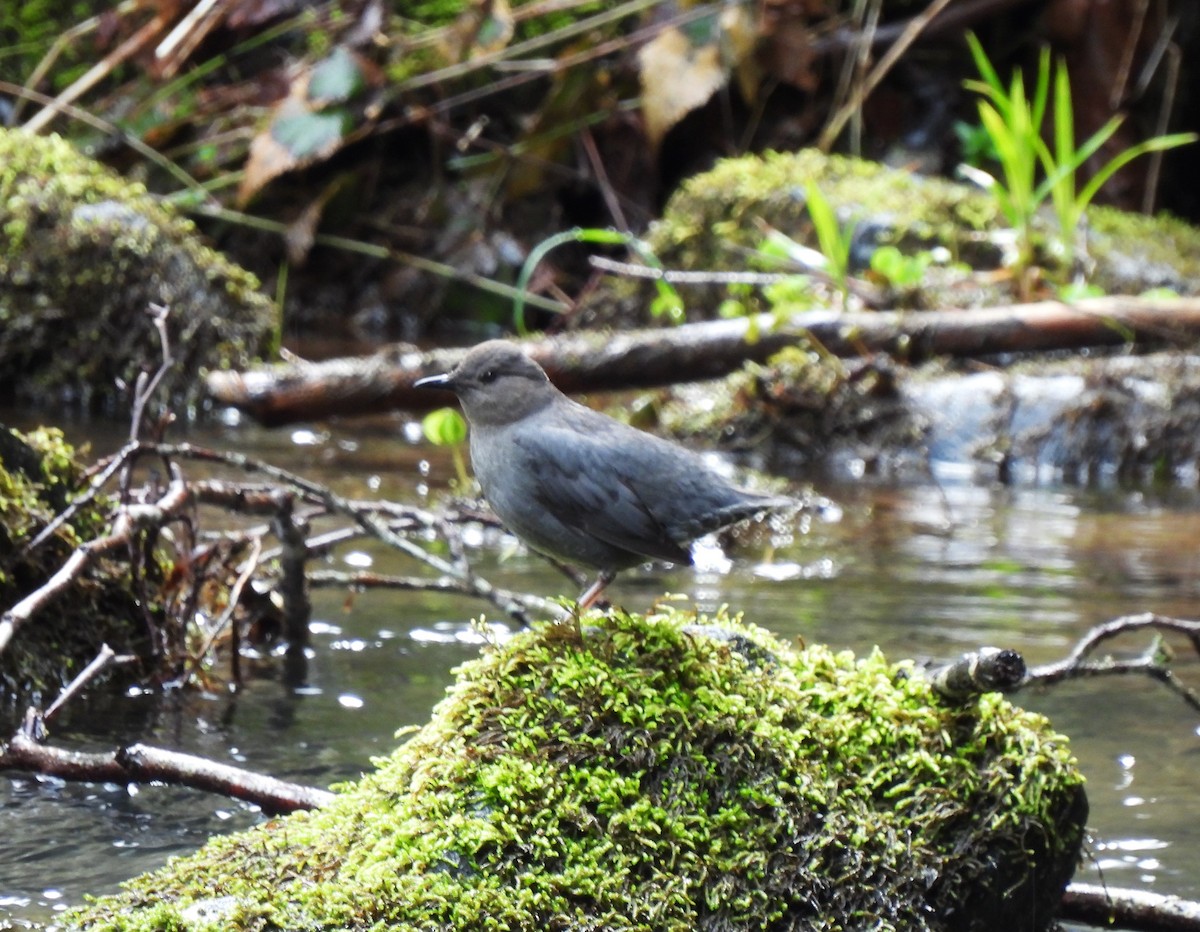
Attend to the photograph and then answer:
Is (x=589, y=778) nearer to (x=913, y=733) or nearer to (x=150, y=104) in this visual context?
(x=913, y=733)

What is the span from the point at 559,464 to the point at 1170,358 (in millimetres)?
6205

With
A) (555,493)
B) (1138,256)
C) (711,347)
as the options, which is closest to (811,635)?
(555,493)

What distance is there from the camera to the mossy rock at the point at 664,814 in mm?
2430

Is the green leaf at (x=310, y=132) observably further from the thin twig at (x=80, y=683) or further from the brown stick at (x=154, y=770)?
the brown stick at (x=154, y=770)

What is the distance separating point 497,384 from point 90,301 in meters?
5.94

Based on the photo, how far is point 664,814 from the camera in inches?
101

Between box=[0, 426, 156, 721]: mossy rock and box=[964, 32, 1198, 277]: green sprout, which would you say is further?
box=[964, 32, 1198, 277]: green sprout

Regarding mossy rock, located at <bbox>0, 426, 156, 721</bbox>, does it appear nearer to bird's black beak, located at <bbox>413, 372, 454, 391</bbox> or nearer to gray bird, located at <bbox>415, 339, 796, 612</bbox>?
bird's black beak, located at <bbox>413, 372, 454, 391</bbox>

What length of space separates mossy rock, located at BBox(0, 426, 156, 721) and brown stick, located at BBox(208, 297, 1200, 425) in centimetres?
254

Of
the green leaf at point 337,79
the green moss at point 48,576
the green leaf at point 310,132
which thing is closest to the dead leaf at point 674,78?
the green leaf at point 337,79

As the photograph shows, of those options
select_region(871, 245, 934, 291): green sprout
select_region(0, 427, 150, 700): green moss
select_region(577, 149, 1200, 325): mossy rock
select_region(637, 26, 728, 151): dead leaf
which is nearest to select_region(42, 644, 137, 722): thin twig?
select_region(0, 427, 150, 700): green moss

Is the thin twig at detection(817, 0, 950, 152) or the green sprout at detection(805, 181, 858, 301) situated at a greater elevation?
the thin twig at detection(817, 0, 950, 152)

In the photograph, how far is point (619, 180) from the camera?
12.2 meters

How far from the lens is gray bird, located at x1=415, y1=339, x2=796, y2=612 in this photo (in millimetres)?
3084
